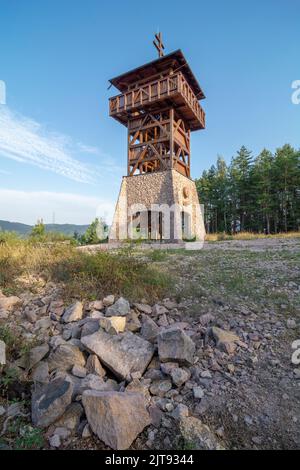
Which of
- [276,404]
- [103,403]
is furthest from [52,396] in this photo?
[276,404]

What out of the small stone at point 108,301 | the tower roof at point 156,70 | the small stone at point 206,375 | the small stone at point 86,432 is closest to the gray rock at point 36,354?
the small stone at point 86,432

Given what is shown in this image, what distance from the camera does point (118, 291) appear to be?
12.7 feet

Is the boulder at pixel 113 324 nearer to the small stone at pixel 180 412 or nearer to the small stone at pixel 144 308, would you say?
the small stone at pixel 144 308

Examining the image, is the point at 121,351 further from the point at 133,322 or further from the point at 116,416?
the point at 116,416

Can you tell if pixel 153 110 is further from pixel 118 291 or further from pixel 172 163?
pixel 118 291

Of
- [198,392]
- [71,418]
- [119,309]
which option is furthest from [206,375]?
[119,309]

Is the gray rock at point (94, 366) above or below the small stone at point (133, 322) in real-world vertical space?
below

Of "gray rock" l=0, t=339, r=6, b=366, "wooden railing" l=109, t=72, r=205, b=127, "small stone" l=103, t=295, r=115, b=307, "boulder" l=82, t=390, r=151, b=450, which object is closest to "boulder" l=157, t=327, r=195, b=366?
"boulder" l=82, t=390, r=151, b=450

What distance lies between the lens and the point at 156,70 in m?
16.0

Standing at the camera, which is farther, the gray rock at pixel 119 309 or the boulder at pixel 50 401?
the gray rock at pixel 119 309

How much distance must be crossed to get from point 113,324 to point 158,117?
56.9ft

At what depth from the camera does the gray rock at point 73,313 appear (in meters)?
3.12

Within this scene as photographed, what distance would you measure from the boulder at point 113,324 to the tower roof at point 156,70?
1708 cm
